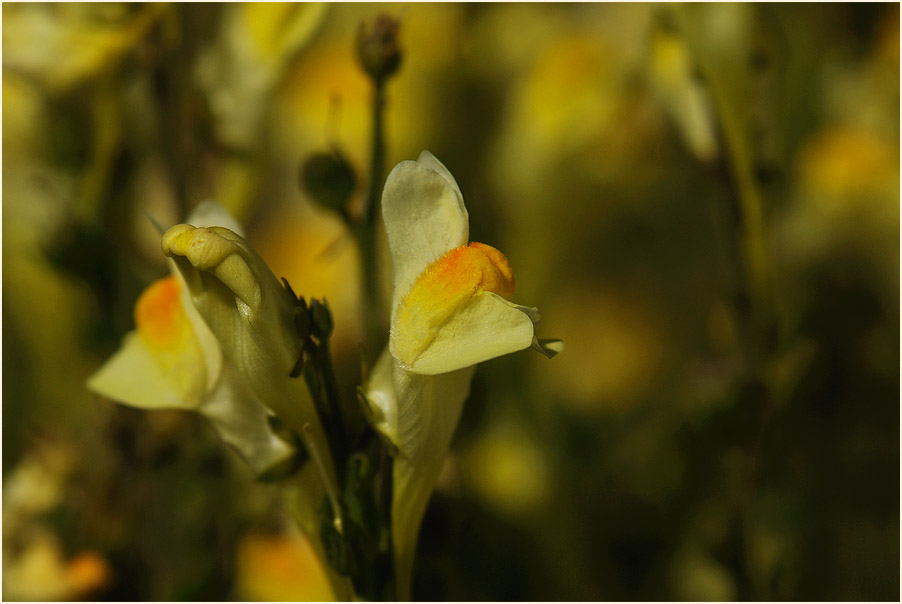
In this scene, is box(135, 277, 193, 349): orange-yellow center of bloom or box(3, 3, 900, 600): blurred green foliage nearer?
box(135, 277, 193, 349): orange-yellow center of bloom

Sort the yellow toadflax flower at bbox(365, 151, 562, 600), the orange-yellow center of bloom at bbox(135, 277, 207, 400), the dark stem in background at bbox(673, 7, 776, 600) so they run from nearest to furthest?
the yellow toadflax flower at bbox(365, 151, 562, 600) → the orange-yellow center of bloom at bbox(135, 277, 207, 400) → the dark stem in background at bbox(673, 7, 776, 600)

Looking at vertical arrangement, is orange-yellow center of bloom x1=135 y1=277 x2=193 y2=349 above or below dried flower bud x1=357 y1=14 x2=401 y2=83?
below

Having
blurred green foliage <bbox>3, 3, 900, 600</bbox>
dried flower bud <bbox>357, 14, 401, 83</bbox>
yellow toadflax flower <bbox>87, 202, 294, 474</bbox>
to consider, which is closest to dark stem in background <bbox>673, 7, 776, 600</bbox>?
blurred green foliage <bbox>3, 3, 900, 600</bbox>

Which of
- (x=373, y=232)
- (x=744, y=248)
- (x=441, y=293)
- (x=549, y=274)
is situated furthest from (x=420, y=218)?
(x=549, y=274)

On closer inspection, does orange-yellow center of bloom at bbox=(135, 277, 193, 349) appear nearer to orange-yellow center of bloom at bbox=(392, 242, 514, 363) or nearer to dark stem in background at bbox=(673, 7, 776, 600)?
orange-yellow center of bloom at bbox=(392, 242, 514, 363)

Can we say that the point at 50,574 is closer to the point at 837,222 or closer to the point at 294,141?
the point at 294,141

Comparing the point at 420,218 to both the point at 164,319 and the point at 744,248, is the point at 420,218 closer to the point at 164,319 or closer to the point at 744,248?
the point at 164,319
